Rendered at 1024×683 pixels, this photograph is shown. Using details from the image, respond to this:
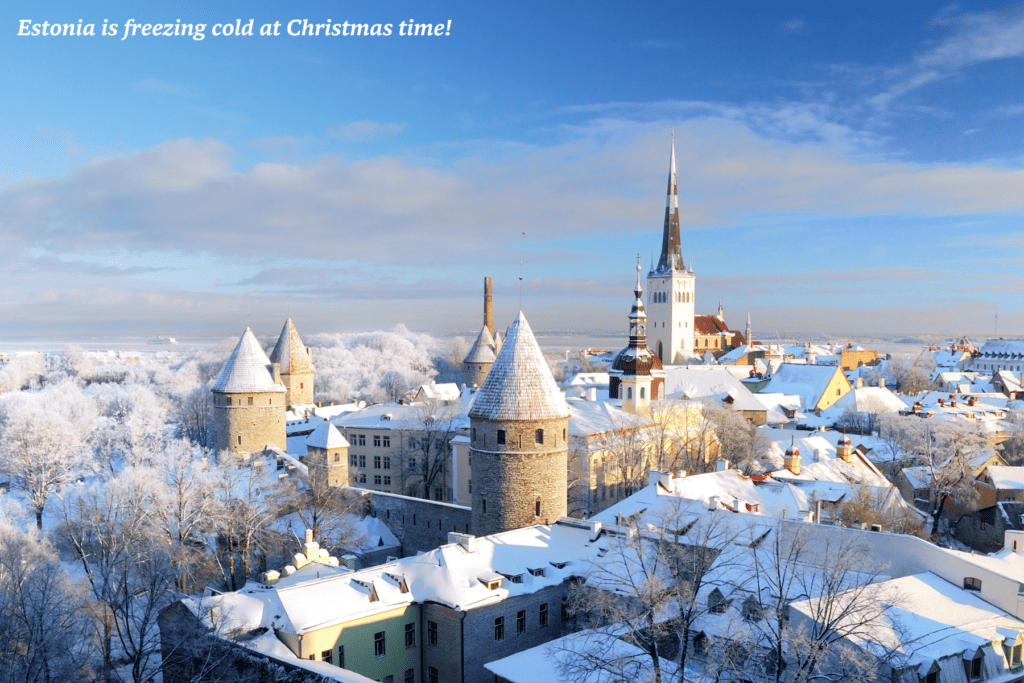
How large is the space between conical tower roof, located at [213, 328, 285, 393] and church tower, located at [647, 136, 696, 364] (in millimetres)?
79522

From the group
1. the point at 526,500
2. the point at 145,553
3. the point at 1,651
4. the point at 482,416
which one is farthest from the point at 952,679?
the point at 145,553

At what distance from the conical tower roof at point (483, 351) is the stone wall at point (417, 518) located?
97.7 feet

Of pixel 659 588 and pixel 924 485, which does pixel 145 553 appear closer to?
pixel 659 588

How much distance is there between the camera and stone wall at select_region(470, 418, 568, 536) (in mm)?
29719

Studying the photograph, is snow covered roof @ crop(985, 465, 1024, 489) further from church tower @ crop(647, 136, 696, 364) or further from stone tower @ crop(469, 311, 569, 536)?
church tower @ crop(647, 136, 696, 364)

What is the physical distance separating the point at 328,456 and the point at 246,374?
8.58 meters

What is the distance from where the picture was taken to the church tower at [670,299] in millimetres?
117062

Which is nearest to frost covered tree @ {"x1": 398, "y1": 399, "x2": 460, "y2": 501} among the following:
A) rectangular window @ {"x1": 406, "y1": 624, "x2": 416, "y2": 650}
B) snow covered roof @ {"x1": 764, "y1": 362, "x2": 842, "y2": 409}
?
rectangular window @ {"x1": 406, "y1": 624, "x2": 416, "y2": 650}

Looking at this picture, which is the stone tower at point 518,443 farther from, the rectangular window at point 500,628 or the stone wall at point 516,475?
the rectangular window at point 500,628

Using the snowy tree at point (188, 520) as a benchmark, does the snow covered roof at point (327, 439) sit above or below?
above

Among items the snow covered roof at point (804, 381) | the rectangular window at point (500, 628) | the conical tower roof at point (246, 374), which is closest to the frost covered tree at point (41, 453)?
the conical tower roof at point (246, 374)

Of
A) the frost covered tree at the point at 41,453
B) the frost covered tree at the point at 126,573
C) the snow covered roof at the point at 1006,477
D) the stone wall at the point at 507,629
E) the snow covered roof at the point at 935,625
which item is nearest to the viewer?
the snow covered roof at the point at 935,625

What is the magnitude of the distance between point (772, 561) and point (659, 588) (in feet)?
17.6

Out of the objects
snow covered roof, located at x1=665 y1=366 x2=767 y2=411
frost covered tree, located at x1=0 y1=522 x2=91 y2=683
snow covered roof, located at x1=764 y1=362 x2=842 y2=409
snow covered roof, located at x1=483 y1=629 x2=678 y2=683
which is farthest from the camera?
snow covered roof, located at x1=764 y1=362 x2=842 y2=409
